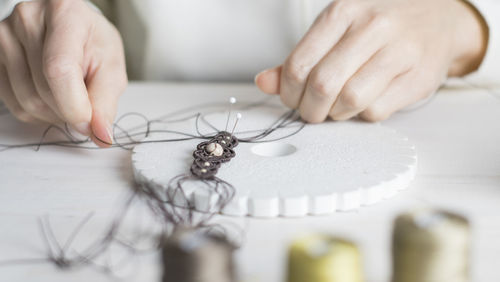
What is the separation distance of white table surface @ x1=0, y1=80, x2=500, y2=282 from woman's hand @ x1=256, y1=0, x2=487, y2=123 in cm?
8

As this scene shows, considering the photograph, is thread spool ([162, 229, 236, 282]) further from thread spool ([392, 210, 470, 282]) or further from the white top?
the white top

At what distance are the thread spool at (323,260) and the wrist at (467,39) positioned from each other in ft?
2.44

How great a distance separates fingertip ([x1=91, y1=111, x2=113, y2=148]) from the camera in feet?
2.59

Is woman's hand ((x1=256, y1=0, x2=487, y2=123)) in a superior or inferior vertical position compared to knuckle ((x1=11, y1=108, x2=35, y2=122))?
superior

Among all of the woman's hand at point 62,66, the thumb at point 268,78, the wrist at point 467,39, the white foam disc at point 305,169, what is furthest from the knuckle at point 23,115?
the wrist at point 467,39

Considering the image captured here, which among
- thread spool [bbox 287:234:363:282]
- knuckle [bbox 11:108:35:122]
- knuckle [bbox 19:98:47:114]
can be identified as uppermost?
thread spool [bbox 287:234:363:282]

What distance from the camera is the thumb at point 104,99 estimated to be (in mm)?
793

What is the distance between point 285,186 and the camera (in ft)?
2.01

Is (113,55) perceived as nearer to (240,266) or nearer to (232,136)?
(232,136)

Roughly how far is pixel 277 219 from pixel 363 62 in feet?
1.13

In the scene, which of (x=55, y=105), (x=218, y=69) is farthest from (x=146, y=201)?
(x=218, y=69)

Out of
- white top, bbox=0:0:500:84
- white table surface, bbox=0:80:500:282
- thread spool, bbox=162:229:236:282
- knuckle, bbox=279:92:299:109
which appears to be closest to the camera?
thread spool, bbox=162:229:236:282

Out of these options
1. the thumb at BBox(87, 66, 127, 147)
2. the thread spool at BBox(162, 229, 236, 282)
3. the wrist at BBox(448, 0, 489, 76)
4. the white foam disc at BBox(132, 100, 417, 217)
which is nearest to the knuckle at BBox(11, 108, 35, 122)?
the thumb at BBox(87, 66, 127, 147)

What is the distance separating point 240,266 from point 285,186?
0.14m
